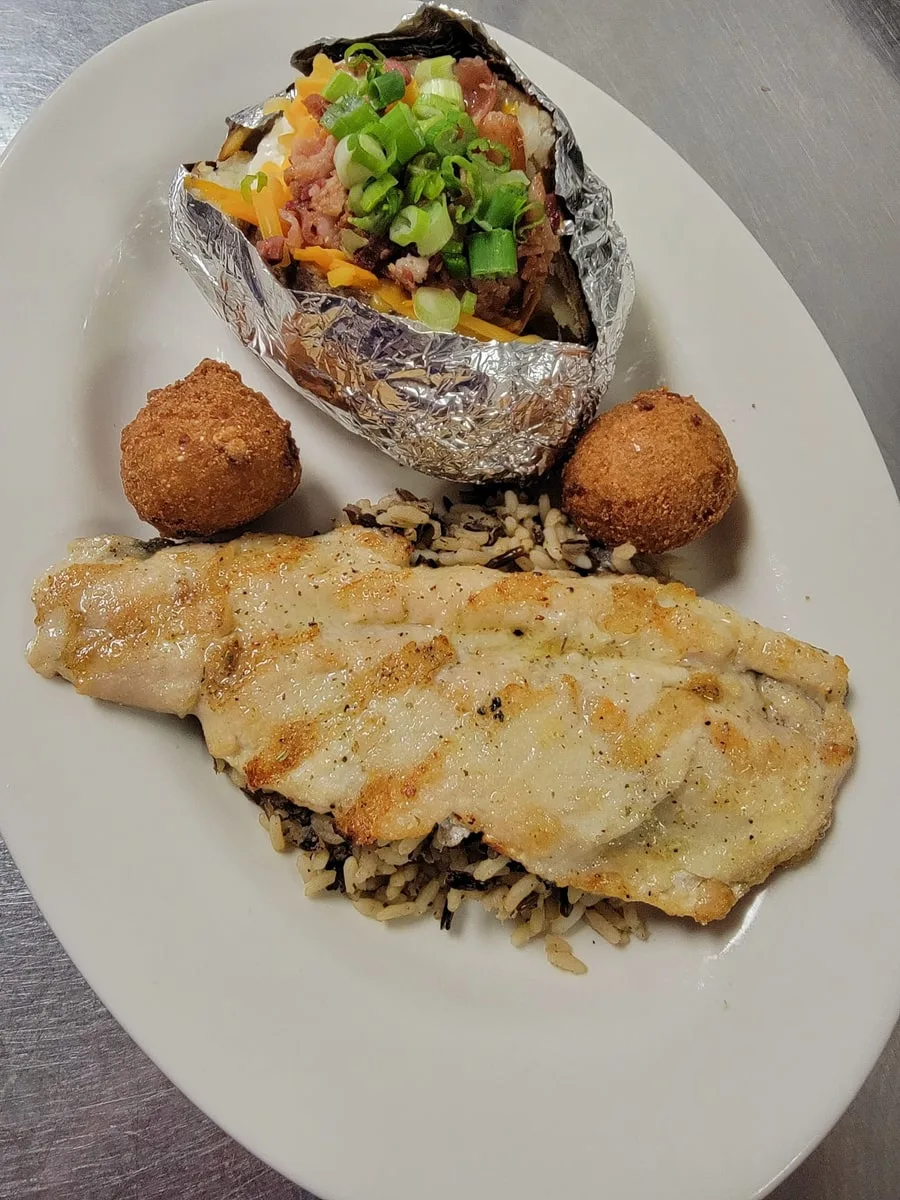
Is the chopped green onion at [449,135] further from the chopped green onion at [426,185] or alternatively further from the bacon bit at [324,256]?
the bacon bit at [324,256]

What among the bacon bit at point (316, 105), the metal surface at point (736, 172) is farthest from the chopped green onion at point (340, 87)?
the metal surface at point (736, 172)

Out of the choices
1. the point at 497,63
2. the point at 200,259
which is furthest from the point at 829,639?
the point at 200,259

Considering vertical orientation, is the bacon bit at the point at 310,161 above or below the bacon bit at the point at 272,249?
above

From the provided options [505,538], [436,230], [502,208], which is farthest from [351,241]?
[505,538]

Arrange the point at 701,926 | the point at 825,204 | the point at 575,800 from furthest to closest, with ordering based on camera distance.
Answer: the point at 825,204 < the point at 701,926 < the point at 575,800

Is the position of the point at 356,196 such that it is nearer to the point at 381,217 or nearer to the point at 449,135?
the point at 381,217

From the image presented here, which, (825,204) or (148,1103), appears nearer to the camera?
(148,1103)

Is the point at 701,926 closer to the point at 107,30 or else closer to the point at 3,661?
the point at 3,661
